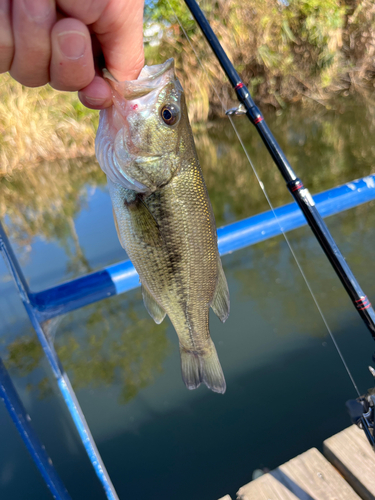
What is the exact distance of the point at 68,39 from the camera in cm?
61

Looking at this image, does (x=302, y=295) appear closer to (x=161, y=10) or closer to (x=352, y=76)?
(x=161, y=10)

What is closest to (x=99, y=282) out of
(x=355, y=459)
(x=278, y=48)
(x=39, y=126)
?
(x=355, y=459)

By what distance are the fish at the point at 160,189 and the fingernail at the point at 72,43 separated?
11.8 inches

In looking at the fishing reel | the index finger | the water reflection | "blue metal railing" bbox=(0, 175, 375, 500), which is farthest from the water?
the index finger

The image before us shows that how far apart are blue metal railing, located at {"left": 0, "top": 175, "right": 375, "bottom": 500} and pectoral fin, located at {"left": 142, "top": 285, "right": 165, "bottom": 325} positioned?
0.41 meters

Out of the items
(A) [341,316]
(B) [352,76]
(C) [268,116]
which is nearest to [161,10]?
(C) [268,116]

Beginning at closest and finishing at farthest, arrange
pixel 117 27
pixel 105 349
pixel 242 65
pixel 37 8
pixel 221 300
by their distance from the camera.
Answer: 1. pixel 37 8
2. pixel 117 27
3. pixel 221 300
4. pixel 105 349
5. pixel 242 65

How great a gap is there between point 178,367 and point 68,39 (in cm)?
237

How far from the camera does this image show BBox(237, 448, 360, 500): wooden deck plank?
152cm

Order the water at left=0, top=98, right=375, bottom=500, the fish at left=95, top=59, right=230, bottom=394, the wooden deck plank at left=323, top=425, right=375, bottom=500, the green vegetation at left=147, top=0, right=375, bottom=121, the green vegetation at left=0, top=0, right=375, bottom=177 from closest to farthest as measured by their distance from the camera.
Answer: the fish at left=95, top=59, right=230, bottom=394 → the wooden deck plank at left=323, top=425, right=375, bottom=500 → the water at left=0, top=98, right=375, bottom=500 → the green vegetation at left=0, top=0, right=375, bottom=177 → the green vegetation at left=147, top=0, right=375, bottom=121

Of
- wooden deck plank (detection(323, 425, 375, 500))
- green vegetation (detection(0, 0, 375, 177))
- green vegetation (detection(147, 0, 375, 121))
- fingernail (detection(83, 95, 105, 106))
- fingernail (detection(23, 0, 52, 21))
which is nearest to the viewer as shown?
fingernail (detection(23, 0, 52, 21))

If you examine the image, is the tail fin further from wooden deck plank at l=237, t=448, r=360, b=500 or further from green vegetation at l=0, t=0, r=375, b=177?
green vegetation at l=0, t=0, r=375, b=177

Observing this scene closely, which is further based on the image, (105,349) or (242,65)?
(242,65)

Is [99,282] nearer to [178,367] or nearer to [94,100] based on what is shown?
[94,100]
